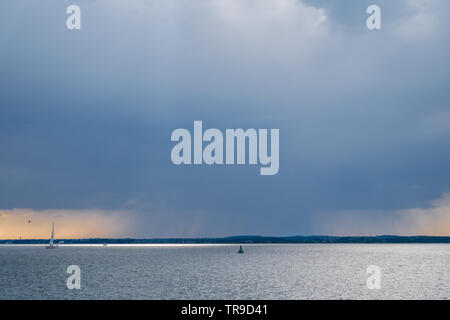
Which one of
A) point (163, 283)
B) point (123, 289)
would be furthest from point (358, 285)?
point (123, 289)

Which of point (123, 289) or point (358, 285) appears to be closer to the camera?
point (123, 289)

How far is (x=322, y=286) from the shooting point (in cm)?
8138

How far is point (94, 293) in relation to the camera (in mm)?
68875

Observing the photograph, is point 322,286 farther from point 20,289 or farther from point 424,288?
point 20,289
